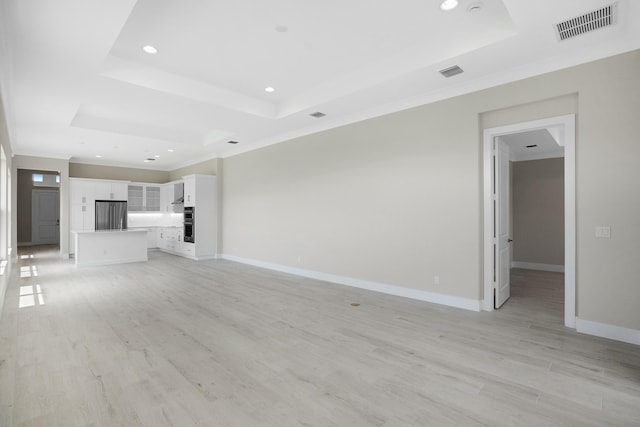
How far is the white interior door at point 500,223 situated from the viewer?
4.25 m

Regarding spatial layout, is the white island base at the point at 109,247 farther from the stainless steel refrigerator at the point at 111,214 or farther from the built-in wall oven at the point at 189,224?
the stainless steel refrigerator at the point at 111,214

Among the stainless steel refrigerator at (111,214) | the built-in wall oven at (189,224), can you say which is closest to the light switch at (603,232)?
the built-in wall oven at (189,224)

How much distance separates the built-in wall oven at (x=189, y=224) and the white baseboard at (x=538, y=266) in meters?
8.53

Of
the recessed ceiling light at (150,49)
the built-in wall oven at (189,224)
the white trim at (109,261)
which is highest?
the recessed ceiling light at (150,49)

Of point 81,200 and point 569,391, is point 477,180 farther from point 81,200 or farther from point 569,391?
point 81,200

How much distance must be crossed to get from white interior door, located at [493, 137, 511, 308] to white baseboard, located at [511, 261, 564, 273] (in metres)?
3.73

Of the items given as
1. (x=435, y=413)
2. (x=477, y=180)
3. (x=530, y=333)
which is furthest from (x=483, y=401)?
(x=477, y=180)

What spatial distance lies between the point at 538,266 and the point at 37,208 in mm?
17626

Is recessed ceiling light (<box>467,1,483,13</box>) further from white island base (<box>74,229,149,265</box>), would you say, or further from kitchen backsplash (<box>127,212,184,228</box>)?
kitchen backsplash (<box>127,212,184,228</box>)

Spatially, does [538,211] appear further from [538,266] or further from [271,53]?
[271,53]

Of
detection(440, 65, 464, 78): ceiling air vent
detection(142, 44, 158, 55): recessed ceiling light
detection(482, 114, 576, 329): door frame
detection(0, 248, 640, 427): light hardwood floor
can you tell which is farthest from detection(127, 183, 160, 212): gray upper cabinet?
detection(482, 114, 576, 329): door frame

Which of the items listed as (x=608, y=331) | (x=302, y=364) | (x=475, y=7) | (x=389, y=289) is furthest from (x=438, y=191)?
(x=302, y=364)

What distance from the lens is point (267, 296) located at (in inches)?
197

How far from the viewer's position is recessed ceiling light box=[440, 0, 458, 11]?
294cm
